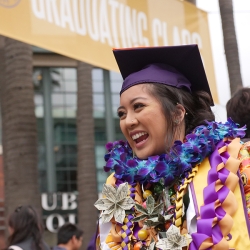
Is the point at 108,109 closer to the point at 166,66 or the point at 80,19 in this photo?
the point at 80,19

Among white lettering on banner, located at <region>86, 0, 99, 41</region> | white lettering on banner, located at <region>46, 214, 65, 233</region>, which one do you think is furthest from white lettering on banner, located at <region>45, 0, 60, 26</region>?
white lettering on banner, located at <region>46, 214, 65, 233</region>

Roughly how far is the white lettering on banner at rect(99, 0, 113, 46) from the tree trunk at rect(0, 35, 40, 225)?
56.5 inches

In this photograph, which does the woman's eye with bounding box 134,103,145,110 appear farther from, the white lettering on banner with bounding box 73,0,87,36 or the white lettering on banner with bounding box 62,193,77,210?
the white lettering on banner with bounding box 62,193,77,210

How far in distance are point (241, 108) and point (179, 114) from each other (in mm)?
1055

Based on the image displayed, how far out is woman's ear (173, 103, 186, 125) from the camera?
2.44m

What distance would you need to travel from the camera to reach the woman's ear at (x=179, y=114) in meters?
2.44

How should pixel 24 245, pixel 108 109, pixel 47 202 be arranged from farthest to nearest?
pixel 108 109 → pixel 47 202 → pixel 24 245

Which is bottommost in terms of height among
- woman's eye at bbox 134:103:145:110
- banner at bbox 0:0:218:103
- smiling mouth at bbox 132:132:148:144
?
smiling mouth at bbox 132:132:148:144

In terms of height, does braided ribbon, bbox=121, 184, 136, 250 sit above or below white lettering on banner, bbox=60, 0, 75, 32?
below

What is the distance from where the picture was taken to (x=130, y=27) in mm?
5488

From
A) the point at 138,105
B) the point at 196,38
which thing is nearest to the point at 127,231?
the point at 138,105

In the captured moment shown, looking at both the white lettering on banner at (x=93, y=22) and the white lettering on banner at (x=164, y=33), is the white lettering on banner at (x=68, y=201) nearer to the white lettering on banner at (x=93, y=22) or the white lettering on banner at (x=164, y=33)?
the white lettering on banner at (x=164, y=33)

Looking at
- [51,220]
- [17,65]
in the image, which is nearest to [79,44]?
[17,65]

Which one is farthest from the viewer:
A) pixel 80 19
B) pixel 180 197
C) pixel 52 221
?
pixel 52 221
